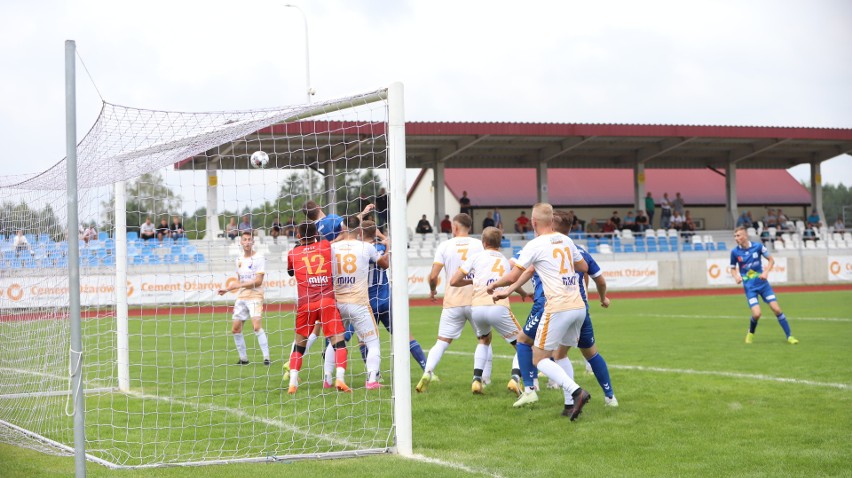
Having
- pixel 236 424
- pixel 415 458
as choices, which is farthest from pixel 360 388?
pixel 415 458

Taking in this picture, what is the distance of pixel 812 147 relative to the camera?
44.1 metres

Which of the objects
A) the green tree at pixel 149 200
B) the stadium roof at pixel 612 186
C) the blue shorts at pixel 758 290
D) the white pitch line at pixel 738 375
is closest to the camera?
the green tree at pixel 149 200

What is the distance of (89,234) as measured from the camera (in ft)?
32.4

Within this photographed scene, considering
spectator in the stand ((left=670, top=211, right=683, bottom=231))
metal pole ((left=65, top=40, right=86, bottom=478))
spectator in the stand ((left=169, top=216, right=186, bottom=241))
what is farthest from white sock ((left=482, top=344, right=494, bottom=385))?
spectator in the stand ((left=670, top=211, right=683, bottom=231))

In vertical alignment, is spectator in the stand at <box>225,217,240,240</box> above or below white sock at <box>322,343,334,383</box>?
above

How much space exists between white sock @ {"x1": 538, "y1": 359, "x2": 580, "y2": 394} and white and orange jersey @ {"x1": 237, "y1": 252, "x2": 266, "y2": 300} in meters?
6.04

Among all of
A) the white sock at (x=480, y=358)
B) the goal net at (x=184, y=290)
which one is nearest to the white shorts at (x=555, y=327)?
the goal net at (x=184, y=290)

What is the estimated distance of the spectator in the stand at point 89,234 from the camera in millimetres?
9602

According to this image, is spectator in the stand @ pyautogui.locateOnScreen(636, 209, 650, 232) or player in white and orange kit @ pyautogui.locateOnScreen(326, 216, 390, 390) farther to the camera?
spectator in the stand @ pyautogui.locateOnScreen(636, 209, 650, 232)

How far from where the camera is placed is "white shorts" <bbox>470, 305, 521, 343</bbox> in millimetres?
9930

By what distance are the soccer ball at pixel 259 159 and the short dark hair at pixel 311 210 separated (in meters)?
1.37

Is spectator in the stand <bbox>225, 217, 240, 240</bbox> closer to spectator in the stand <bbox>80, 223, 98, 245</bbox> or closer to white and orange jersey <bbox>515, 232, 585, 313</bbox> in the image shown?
spectator in the stand <bbox>80, 223, 98, 245</bbox>

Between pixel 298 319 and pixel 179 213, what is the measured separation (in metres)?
1.96

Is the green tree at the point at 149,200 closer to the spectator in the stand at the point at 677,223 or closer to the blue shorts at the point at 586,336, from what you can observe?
the blue shorts at the point at 586,336
